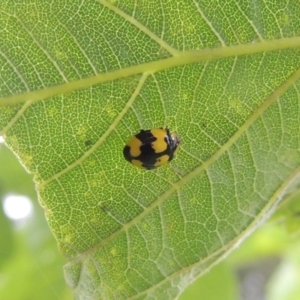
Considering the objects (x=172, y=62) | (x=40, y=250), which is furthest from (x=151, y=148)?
(x=40, y=250)

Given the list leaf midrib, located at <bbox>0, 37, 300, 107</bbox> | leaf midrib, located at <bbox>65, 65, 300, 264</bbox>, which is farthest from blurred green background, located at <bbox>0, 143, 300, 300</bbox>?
leaf midrib, located at <bbox>0, 37, 300, 107</bbox>

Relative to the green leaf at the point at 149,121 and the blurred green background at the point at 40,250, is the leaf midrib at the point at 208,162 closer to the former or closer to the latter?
the green leaf at the point at 149,121

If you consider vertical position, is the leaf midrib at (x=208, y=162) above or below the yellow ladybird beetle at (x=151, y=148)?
below


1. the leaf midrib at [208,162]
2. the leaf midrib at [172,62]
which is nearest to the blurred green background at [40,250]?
the leaf midrib at [208,162]

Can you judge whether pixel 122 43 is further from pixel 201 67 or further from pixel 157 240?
pixel 157 240

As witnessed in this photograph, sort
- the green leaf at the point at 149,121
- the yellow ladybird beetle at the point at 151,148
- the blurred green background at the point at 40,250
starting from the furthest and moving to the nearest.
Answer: the blurred green background at the point at 40,250
the yellow ladybird beetle at the point at 151,148
the green leaf at the point at 149,121

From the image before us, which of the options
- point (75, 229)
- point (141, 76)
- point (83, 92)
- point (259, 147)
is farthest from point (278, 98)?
point (75, 229)

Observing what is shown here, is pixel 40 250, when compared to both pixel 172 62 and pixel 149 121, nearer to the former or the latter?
pixel 149 121

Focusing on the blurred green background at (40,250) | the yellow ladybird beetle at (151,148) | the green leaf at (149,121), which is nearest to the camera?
the green leaf at (149,121)
